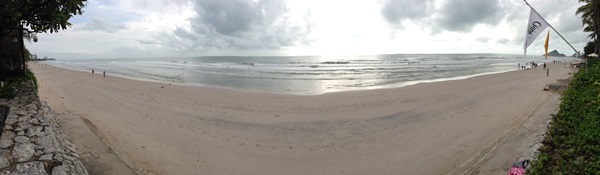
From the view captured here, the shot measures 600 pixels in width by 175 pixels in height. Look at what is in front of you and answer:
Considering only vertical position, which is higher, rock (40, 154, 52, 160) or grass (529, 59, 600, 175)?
grass (529, 59, 600, 175)

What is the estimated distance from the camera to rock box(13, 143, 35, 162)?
507cm

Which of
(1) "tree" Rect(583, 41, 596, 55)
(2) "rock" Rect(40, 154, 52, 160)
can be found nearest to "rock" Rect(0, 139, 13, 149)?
(2) "rock" Rect(40, 154, 52, 160)

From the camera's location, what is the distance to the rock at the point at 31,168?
4645mm

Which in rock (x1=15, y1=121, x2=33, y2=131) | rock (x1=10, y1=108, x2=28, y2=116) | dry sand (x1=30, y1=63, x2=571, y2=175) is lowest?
dry sand (x1=30, y1=63, x2=571, y2=175)

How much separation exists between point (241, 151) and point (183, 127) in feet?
10.1

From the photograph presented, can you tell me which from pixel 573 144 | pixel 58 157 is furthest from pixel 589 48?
pixel 58 157

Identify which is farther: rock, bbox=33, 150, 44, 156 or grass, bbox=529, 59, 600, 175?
rock, bbox=33, 150, 44, 156

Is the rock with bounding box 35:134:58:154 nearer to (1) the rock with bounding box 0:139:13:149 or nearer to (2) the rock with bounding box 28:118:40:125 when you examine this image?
(1) the rock with bounding box 0:139:13:149

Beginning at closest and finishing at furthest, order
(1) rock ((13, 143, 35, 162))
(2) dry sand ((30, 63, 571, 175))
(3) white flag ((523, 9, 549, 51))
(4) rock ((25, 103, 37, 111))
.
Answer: (1) rock ((13, 143, 35, 162)) < (2) dry sand ((30, 63, 571, 175)) < (4) rock ((25, 103, 37, 111)) < (3) white flag ((523, 9, 549, 51))

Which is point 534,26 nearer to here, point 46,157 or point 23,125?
point 46,157

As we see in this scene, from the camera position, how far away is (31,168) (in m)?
4.75

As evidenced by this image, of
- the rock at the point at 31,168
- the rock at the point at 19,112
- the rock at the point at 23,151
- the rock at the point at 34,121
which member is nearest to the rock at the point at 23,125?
the rock at the point at 34,121

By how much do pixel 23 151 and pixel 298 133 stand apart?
21.0ft

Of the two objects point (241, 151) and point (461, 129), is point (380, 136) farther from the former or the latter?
point (241, 151)
